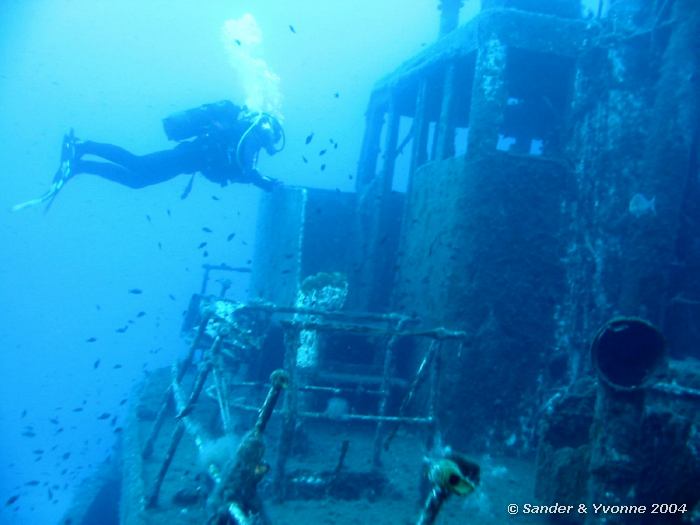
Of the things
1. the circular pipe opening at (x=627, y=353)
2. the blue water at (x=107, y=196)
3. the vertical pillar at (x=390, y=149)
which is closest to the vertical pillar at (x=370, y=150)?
the vertical pillar at (x=390, y=149)

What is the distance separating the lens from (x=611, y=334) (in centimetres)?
326

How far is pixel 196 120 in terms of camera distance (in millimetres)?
9250

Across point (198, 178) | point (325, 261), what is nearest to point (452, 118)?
point (325, 261)

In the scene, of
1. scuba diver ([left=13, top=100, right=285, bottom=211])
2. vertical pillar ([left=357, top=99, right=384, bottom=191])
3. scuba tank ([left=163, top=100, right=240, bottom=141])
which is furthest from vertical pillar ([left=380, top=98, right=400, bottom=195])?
scuba tank ([left=163, top=100, right=240, bottom=141])

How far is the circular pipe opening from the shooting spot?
3.20 metres

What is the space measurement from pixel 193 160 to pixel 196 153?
0.16 m

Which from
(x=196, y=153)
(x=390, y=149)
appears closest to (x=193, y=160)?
(x=196, y=153)

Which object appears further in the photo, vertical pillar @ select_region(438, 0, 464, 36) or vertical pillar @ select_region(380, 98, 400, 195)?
vertical pillar @ select_region(438, 0, 464, 36)

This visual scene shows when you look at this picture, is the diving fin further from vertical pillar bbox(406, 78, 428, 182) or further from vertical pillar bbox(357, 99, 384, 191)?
vertical pillar bbox(406, 78, 428, 182)

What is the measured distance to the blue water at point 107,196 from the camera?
61.5 m

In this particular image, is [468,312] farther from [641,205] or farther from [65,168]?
[65,168]

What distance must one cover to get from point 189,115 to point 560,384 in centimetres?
723

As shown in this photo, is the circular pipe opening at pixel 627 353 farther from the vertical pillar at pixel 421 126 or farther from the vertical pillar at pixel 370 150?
the vertical pillar at pixel 370 150

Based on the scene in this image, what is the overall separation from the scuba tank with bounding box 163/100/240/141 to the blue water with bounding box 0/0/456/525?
26.4 metres
